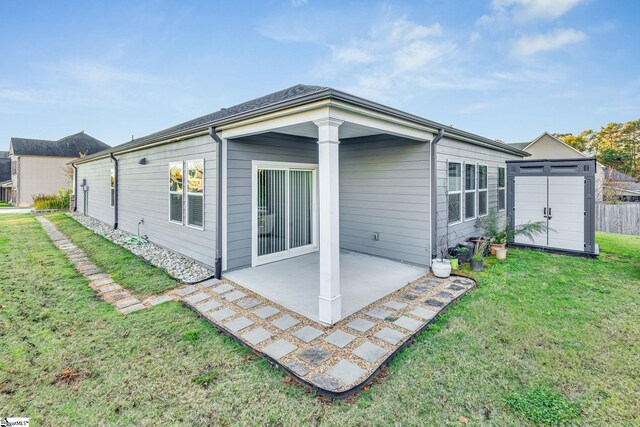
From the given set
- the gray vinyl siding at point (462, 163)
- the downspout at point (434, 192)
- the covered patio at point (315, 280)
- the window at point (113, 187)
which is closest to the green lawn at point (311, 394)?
the covered patio at point (315, 280)

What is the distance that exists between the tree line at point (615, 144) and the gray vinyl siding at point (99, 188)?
42.4m

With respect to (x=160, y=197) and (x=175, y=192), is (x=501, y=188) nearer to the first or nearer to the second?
(x=175, y=192)

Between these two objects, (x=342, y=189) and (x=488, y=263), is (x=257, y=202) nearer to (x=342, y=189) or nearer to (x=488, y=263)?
(x=342, y=189)

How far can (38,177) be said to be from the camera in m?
25.2

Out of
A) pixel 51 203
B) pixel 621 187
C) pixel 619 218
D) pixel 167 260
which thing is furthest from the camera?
pixel 621 187

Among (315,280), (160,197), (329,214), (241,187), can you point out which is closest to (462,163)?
(315,280)

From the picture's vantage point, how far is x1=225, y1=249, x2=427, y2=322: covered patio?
4203 millimetres

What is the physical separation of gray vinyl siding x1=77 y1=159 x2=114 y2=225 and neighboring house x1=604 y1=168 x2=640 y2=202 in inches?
943

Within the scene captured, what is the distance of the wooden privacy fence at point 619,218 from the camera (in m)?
10.4

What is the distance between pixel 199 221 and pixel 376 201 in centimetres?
375

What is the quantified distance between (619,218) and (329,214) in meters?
12.9

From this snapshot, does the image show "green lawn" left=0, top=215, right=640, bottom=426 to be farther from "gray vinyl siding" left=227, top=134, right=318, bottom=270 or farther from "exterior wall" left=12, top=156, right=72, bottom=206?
"exterior wall" left=12, top=156, right=72, bottom=206

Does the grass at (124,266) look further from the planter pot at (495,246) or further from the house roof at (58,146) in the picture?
the house roof at (58,146)

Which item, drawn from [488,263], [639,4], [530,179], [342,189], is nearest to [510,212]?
[530,179]
